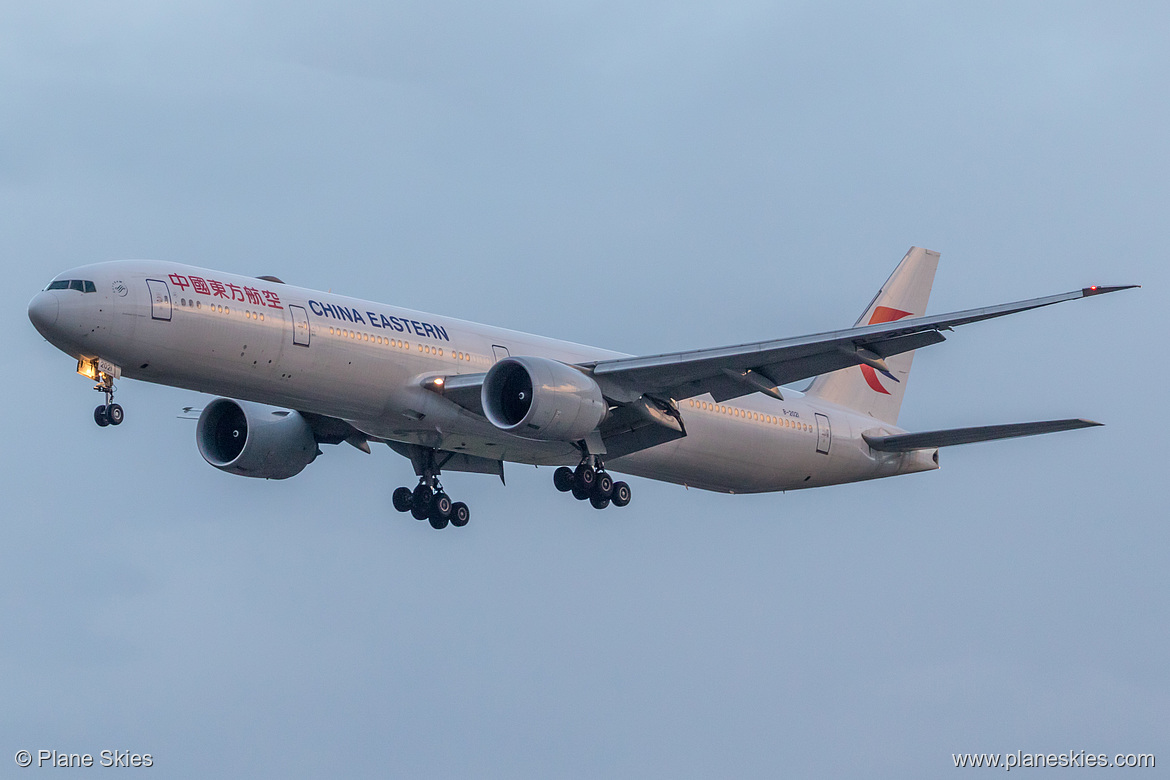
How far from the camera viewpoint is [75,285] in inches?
1176

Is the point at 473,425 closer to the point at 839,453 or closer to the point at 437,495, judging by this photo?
the point at 437,495

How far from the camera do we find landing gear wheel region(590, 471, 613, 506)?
3662 cm

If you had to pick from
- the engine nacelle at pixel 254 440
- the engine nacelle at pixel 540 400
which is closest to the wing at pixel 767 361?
the engine nacelle at pixel 540 400

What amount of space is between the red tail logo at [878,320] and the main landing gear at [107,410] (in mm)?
22522

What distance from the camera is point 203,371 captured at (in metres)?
30.8

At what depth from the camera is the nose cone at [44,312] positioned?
2941 centimetres

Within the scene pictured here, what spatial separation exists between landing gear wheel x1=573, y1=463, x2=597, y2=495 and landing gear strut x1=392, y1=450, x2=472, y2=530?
4.47 m

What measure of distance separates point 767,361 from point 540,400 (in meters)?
5.45

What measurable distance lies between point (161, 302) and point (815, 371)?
48.1 ft

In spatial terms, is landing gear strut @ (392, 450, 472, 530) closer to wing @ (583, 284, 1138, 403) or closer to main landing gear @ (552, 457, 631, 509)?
main landing gear @ (552, 457, 631, 509)

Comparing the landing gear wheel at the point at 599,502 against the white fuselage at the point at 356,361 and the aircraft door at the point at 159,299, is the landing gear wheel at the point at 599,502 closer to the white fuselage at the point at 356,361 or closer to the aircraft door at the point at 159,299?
the white fuselage at the point at 356,361

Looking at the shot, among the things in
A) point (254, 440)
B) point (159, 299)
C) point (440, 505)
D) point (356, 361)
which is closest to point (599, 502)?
point (440, 505)

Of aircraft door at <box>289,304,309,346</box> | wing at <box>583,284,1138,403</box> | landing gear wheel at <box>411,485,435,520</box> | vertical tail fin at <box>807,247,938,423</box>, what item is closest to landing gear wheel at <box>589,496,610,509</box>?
wing at <box>583,284,1138,403</box>

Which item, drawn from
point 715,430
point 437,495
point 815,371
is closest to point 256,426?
point 437,495
